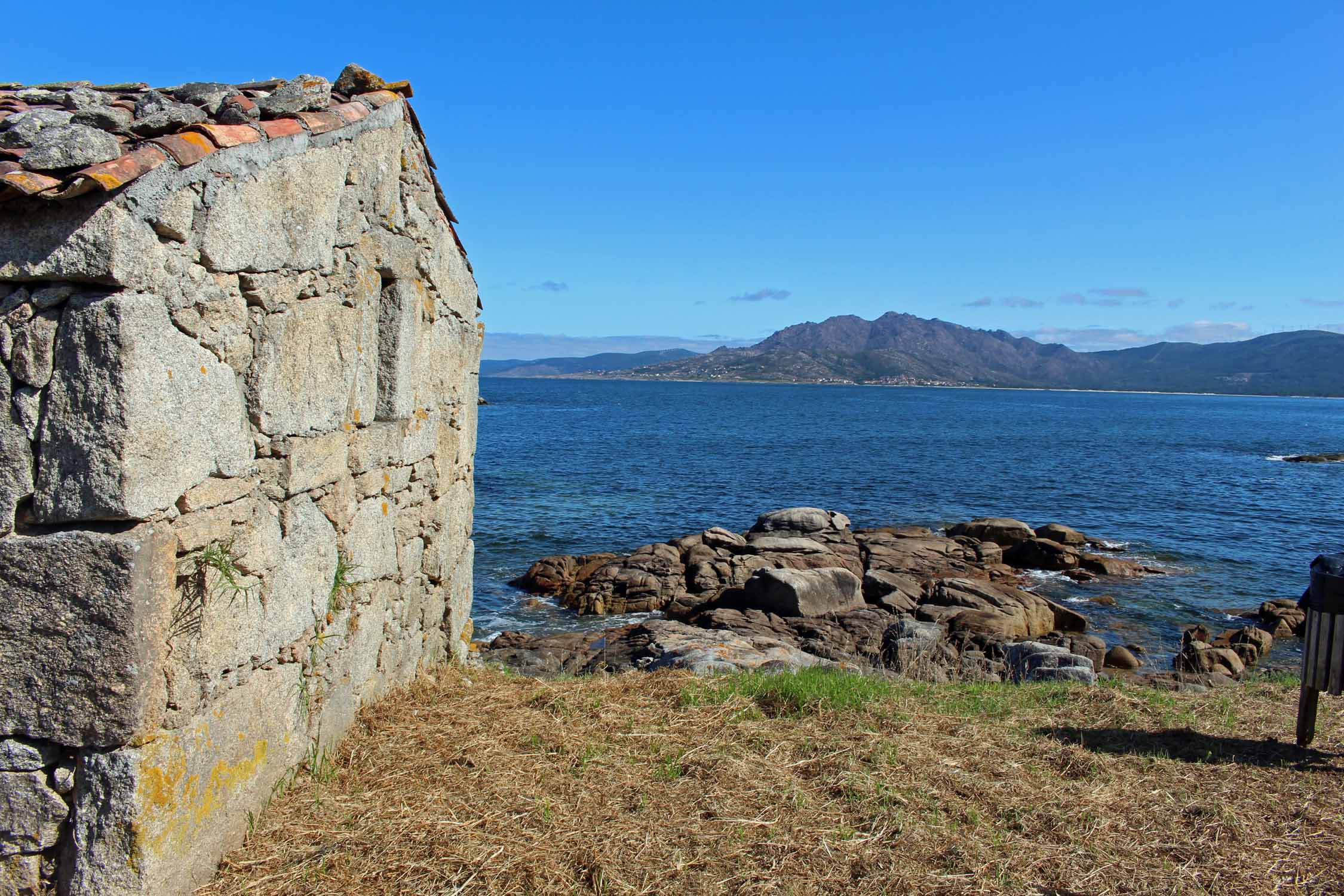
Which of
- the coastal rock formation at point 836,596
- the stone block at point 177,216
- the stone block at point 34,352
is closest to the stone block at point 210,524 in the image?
the stone block at point 34,352

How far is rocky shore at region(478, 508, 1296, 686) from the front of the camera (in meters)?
12.4

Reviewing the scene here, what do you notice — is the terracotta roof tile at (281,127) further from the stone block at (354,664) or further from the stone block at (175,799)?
the stone block at (354,664)

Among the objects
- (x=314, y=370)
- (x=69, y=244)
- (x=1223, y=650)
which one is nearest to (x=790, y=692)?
(x=314, y=370)

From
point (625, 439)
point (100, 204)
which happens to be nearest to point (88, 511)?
point (100, 204)

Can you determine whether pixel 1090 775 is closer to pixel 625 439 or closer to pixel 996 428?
pixel 625 439

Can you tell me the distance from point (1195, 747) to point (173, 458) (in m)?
6.60

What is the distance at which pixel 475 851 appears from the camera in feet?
14.1

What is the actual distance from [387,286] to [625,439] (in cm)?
5475

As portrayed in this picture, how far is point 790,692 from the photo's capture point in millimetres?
6793

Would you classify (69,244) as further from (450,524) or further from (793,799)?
(450,524)

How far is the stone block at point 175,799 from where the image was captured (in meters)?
3.36

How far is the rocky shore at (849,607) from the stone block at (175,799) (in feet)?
18.9

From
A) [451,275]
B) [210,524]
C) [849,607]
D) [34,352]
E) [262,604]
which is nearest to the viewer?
[34,352]

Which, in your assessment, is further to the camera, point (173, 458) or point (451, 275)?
point (451, 275)
